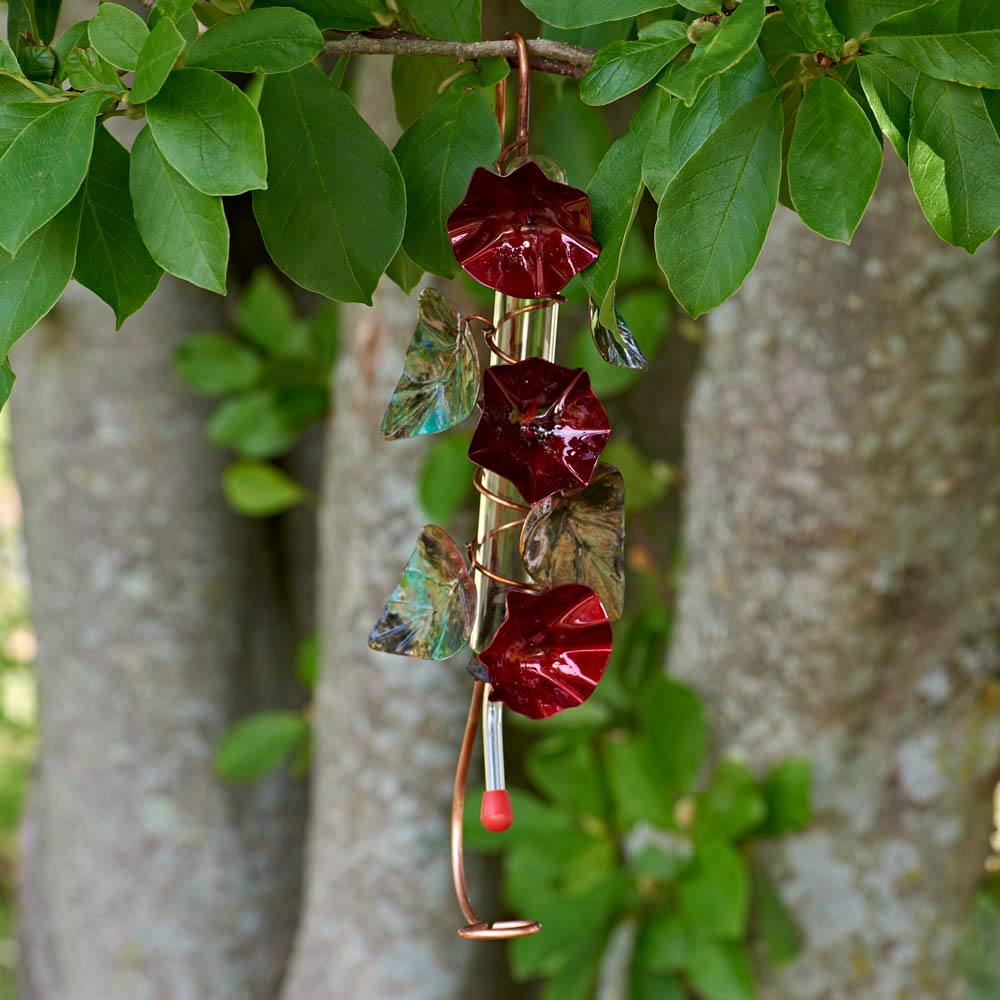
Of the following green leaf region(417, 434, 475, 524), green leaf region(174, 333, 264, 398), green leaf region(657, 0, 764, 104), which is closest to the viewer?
green leaf region(657, 0, 764, 104)

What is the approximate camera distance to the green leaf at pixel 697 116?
0.29 m

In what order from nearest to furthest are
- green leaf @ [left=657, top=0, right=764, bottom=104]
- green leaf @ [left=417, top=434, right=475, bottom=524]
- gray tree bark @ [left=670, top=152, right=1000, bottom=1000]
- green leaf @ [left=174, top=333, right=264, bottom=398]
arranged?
green leaf @ [left=657, top=0, right=764, bottom=104] → gray tree bark @ [left=670, top=152, right=1000, bottom=1000] → green leaf @ [left=417, top=434, right=475, bottom=524] → green leaf @ [left=174, top=333, right=264, bottom=398]

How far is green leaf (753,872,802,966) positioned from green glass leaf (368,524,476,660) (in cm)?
62

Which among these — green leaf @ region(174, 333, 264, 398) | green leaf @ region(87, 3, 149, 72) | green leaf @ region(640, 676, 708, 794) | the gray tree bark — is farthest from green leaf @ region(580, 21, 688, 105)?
green leaf @ region(174, 333, 264, 398)

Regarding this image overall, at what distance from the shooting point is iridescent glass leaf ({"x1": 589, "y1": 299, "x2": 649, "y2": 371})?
0.32 metres

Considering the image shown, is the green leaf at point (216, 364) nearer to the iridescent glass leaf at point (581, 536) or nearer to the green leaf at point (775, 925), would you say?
the green leaf at point (775, 925)

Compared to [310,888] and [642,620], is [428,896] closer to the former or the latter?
[310,888]

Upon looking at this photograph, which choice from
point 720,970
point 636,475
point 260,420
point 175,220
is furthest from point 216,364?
point 175,220

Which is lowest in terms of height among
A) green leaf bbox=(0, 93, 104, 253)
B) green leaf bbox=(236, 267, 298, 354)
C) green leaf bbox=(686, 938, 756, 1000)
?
green leaf bbox=(686, 938, 756, 1000)

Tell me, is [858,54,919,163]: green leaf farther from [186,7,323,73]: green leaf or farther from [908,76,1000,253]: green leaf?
[186,7,323,73]: green leaf

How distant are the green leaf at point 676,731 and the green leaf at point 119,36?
0.66 m

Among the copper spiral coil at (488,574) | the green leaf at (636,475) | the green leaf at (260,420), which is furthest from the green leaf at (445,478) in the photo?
the copper spiral coil at (488,574)

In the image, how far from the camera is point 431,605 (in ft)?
1.08

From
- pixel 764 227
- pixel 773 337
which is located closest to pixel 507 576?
pixel 764 227
